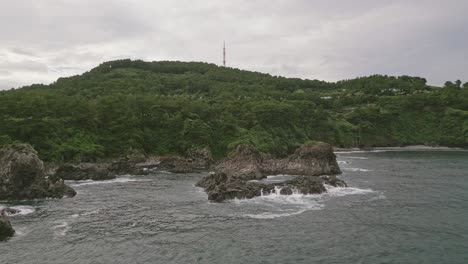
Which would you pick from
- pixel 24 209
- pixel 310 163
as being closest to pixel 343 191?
pixel 310 163

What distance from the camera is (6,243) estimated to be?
42562mm

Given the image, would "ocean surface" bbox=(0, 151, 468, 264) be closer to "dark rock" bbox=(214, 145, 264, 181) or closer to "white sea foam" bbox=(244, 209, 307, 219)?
"white sea foam" bbox=(244, 209, 307, 219)

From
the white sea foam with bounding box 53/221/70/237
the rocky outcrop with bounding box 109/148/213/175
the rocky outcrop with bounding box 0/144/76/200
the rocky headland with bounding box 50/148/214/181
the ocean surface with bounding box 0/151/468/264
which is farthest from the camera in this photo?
the rocky outcrop with bounding box 109/148/213/175

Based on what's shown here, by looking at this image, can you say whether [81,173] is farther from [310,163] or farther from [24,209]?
[310,163]

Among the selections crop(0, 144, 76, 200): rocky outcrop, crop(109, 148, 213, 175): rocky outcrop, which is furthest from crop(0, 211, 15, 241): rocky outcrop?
crop(109, 148, 213, 175): rocky outcrop

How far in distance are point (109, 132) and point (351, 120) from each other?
323 feet

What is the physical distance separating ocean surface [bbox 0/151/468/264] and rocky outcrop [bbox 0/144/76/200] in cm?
394

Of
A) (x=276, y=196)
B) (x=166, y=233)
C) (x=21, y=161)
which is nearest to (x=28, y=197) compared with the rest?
(x=21, y=161)

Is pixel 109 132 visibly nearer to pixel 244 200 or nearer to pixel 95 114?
pixel 95 114

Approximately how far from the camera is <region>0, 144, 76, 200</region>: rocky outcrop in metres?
65.4

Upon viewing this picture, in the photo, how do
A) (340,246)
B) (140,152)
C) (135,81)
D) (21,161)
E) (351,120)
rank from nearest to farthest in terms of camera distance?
1. (340,246)
2. (21,161)
3. (140,152)
4. (351,120)
5. (135,81)

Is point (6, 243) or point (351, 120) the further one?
point (351, 120)

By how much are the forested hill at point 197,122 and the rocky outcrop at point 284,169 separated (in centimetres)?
2356

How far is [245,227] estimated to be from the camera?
48375 millimetres
